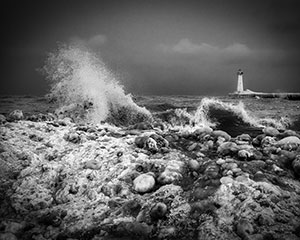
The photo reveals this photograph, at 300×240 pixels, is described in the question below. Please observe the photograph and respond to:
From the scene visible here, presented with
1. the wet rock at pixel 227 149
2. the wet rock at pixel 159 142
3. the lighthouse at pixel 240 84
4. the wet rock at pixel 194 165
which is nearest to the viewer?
the wet rock at pixel 194 165

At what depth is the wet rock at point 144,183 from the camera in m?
2.25

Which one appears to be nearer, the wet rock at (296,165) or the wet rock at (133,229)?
the wet rock at (133,229)

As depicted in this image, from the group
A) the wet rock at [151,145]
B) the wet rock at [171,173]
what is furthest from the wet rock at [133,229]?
the wet rock at [151,145]

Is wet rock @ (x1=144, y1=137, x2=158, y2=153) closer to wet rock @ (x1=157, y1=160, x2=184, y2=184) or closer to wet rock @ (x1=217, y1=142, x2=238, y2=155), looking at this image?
wet rock @ (x1=157, y1=160, x2=184, y2=184)

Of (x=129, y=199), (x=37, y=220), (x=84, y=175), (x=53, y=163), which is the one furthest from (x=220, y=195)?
(x=53, y=163)

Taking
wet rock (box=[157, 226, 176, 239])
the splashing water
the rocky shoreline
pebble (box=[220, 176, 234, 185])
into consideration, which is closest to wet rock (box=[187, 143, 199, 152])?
the rocky shoreline

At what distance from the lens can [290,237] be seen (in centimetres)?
155

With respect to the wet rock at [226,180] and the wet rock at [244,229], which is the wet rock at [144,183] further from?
the wet rock at [244,229]

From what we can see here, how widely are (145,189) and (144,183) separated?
0.20 feet

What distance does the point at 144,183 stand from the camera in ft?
7.47

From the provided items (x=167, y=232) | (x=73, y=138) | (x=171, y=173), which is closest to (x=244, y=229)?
(x=167, y=232)

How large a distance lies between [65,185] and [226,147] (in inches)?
78.3

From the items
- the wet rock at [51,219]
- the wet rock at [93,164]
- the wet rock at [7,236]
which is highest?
the wet rock at [93,164]

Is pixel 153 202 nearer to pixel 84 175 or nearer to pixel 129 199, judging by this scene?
pixel 129 199
